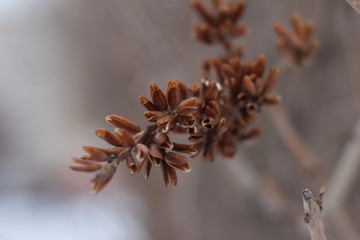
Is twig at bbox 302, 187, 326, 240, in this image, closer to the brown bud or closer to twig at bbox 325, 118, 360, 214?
the brown bud

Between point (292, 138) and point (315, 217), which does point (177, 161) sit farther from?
point (292, 138)

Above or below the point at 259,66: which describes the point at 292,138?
above

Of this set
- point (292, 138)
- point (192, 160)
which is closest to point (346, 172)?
point (292, 138)

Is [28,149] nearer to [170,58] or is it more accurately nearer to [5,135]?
[5,135]

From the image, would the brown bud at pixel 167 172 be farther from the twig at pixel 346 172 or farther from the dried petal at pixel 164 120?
the twig at pixel 346 172

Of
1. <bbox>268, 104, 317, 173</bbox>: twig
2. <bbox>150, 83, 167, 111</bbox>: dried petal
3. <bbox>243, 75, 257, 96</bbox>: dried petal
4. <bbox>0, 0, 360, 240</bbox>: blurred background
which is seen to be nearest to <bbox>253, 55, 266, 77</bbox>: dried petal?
<bbox>243, 75, 257, 96</bbox>: dried petal

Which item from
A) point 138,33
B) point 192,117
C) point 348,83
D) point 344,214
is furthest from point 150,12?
point 192,117

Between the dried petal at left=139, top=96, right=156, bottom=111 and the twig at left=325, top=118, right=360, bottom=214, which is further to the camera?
the twig at left=325, top=118, right=360, bottom=214
